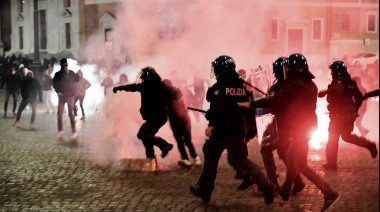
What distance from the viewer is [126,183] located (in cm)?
775

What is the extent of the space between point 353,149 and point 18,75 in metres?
11.5

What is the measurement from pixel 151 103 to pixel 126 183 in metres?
1.33

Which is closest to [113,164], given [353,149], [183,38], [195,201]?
[195,201]

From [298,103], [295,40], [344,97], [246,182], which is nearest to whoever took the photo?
[298,103]

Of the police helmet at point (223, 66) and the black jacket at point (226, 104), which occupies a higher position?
the police helmet at point (223, 66)

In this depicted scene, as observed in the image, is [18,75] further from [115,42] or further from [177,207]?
[177,207]

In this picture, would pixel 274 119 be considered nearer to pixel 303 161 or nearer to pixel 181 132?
pixel 303 161

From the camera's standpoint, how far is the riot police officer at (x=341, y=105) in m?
8.12

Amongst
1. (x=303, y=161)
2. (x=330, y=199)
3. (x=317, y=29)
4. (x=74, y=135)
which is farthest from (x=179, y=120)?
(x=317, y=29)

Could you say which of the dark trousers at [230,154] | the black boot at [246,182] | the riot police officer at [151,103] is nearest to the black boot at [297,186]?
the black boot at [246,182]

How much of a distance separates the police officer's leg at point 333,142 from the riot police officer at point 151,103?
2.35 metres

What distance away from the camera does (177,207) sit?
6.45m

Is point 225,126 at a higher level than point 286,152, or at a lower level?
higher

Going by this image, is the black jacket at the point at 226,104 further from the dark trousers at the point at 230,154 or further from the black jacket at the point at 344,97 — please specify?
the black jacket at the point at 344,97
